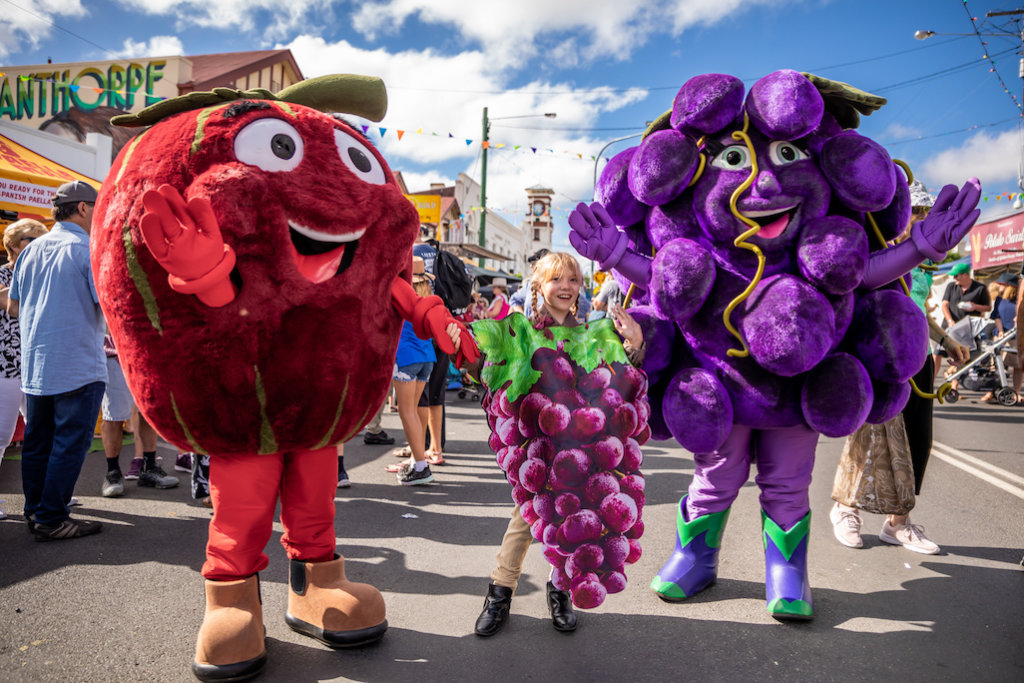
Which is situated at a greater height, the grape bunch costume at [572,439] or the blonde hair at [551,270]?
the blonde hair at [551,270]

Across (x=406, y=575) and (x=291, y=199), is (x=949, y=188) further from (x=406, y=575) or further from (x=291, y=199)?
(x=406, y=575)

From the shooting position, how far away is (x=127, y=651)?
2408 mm

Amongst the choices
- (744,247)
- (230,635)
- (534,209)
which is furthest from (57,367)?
(534,209)

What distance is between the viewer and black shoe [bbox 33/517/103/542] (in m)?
3.46

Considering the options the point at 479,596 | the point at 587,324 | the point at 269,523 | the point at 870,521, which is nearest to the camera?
the point at 269,523

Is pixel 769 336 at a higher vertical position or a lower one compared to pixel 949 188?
lower

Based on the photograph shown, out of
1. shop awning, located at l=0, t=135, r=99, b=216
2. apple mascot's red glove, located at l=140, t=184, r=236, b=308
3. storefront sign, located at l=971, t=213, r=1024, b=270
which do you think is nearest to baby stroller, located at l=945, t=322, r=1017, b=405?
storefront sign, located at l=971, t=213, r=1024, b=270

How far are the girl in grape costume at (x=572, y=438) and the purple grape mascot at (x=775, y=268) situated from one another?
31cm

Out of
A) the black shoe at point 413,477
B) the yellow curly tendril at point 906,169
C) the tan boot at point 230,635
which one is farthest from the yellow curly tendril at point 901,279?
the black shoe at point 413,477

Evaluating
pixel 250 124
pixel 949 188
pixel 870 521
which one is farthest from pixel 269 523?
pixel 870 521

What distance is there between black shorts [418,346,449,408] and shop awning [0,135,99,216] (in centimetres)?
465

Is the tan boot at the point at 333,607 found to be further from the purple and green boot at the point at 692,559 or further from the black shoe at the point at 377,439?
the black shoe at the point at 377,439

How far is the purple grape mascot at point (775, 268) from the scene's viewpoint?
2.52m

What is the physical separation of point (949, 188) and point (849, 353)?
2.30 ft
